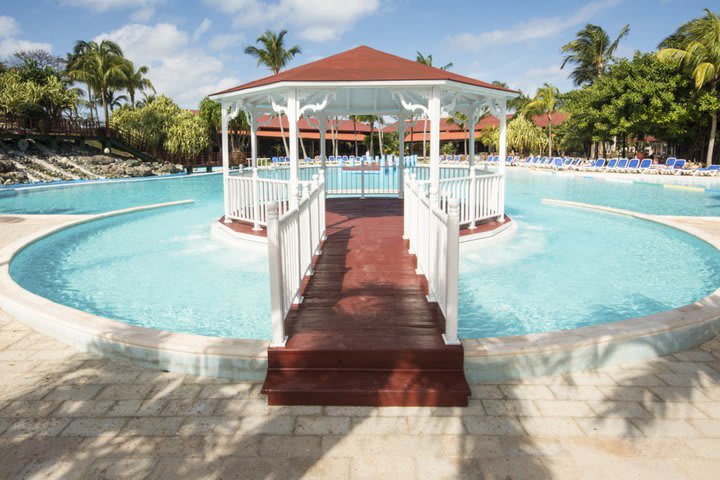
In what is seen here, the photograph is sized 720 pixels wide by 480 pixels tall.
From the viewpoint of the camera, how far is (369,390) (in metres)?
3.58

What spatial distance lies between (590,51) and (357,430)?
1907 inches

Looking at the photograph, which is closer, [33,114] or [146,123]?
[33,114]

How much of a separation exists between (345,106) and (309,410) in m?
12.2

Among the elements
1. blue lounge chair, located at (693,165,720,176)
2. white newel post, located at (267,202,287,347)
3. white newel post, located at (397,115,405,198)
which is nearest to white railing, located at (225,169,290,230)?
white newel post, located at (397,115,405,198)

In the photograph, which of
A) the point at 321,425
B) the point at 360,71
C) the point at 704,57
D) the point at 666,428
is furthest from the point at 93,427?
the point at 704,57

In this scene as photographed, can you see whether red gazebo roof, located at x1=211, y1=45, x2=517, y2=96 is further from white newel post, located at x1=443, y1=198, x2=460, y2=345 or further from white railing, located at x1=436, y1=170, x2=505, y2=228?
white newel post, located at x1=443, y1=198, x2=460, y2=345

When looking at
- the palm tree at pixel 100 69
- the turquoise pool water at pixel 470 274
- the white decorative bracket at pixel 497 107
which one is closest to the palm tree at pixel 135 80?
the palm tree at pixel 100 69

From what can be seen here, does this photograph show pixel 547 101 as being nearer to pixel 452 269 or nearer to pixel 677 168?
pixel 677 168

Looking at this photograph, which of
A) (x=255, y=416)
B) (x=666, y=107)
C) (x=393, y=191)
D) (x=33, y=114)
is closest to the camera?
(x=255, y=416)

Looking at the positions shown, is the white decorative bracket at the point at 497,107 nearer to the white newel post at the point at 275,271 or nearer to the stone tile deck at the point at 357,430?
the stone tile deck at the point at 357,430

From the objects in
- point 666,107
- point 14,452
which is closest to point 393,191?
point 14,452

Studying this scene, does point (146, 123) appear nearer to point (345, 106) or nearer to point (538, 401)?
point (345, 106)

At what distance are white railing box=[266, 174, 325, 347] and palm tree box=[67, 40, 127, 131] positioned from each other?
4157 cm

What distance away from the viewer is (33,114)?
34562mm
